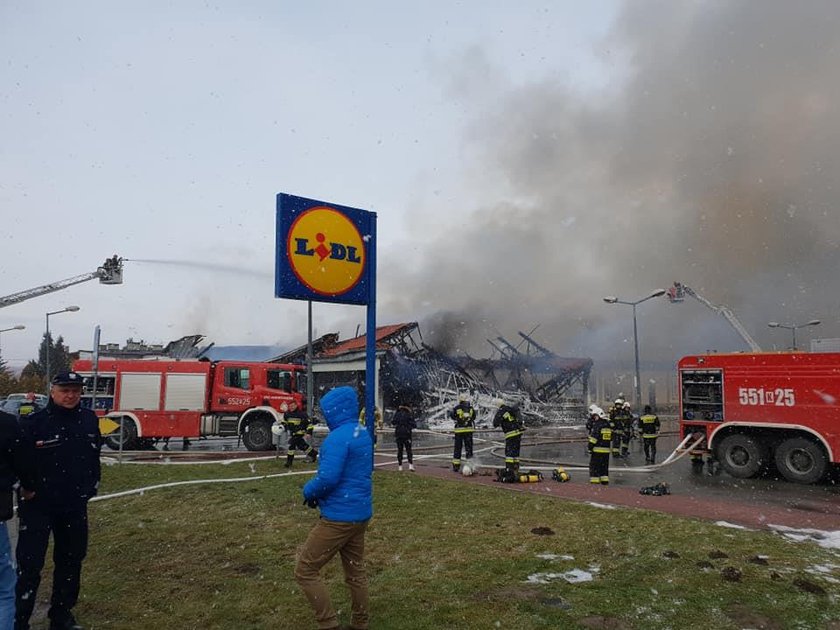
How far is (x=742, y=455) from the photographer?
12359mm

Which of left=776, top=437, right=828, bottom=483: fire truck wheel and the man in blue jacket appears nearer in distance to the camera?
the man in blue jacket

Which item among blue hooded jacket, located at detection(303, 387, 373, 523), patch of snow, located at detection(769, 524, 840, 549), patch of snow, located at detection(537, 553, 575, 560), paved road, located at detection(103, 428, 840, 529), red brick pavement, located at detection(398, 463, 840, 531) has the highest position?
blue hooded jacket, located at detection(303, 387, 373, 523)

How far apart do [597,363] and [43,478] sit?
37045 millimetres

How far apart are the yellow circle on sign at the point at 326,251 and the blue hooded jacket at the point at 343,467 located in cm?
682

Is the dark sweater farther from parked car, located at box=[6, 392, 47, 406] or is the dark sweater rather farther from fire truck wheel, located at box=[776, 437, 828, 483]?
parked car, located at box=[6, 392, 47, 406]

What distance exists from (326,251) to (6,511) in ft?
25.8

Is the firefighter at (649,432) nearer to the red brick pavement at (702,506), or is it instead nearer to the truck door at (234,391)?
the red brick pavement at (702,506)

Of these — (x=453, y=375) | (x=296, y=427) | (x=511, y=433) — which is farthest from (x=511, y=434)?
(x=453, y=375)

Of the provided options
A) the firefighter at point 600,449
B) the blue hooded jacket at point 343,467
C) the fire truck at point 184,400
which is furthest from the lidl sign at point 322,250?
the fire truck at point 184,400

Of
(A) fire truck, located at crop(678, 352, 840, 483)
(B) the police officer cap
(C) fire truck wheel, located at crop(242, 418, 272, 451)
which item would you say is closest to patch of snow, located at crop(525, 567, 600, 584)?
(B) the police officer cap

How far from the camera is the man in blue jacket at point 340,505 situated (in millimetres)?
3895

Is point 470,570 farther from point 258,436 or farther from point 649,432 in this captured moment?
point 258,436

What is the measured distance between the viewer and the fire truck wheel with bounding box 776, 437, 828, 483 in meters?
11.0

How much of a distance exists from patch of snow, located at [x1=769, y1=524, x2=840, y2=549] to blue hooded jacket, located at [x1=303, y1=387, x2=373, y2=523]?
5.45 meters
